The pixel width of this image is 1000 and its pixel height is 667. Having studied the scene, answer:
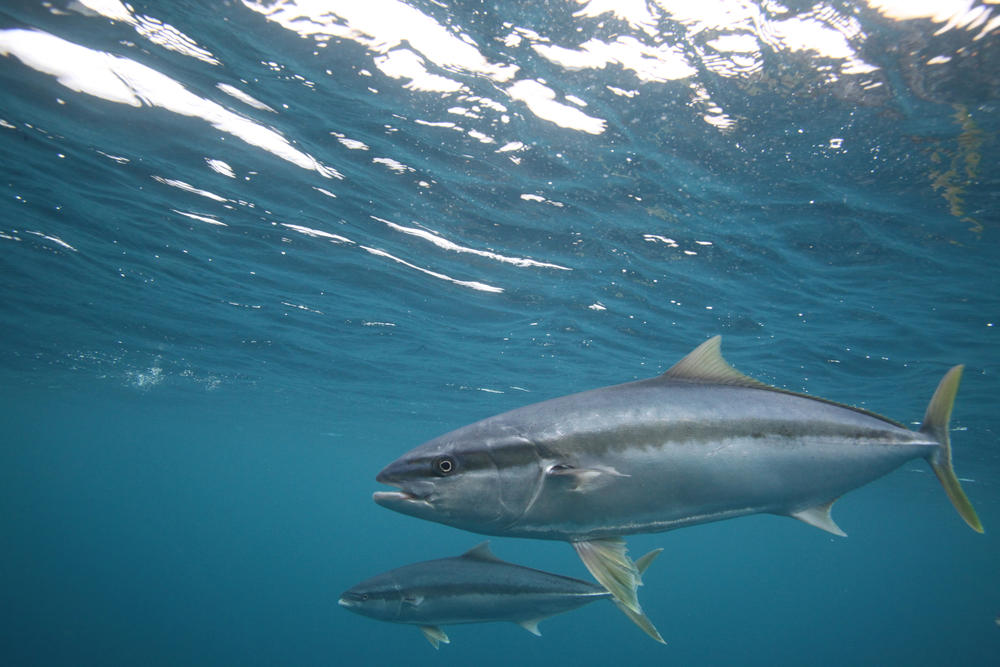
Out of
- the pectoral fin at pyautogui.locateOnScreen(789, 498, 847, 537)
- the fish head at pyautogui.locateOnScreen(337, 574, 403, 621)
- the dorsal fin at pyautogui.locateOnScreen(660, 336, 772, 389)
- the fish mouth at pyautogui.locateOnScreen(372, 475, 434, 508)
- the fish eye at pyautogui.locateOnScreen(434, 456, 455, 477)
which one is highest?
the dorsal fin at pyautogui.locateOnScreen(660, 336, 772, 389)

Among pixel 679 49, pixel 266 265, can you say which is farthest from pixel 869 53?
pixel 266 265

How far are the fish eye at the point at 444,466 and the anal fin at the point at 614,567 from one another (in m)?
0.77

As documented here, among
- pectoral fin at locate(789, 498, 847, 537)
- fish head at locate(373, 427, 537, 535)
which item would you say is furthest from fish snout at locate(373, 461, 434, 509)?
pectoral fin at locate(789, 498, 847, 537)

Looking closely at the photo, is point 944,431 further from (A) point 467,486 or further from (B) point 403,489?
(B) point 403,489

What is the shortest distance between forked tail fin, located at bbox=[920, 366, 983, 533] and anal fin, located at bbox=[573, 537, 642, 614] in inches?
84.0

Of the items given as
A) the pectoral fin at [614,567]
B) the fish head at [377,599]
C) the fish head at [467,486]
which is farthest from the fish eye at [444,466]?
the fish head at [377,599]

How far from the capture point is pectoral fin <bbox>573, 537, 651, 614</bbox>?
7.54 feet

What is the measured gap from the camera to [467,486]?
2410mm

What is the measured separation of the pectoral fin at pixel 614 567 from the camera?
7.54 feet

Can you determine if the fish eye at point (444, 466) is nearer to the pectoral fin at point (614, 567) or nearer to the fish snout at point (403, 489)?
the fish snout at point (403, 489)

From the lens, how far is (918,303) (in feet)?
38.4

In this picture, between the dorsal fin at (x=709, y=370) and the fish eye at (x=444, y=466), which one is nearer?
the fish eye at (x=444, y=466)

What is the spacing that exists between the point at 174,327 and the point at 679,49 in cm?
2188

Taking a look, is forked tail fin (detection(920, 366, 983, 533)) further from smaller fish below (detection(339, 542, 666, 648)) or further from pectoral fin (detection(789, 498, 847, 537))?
smaller fish below (detection(339, 542, 666, 648))
